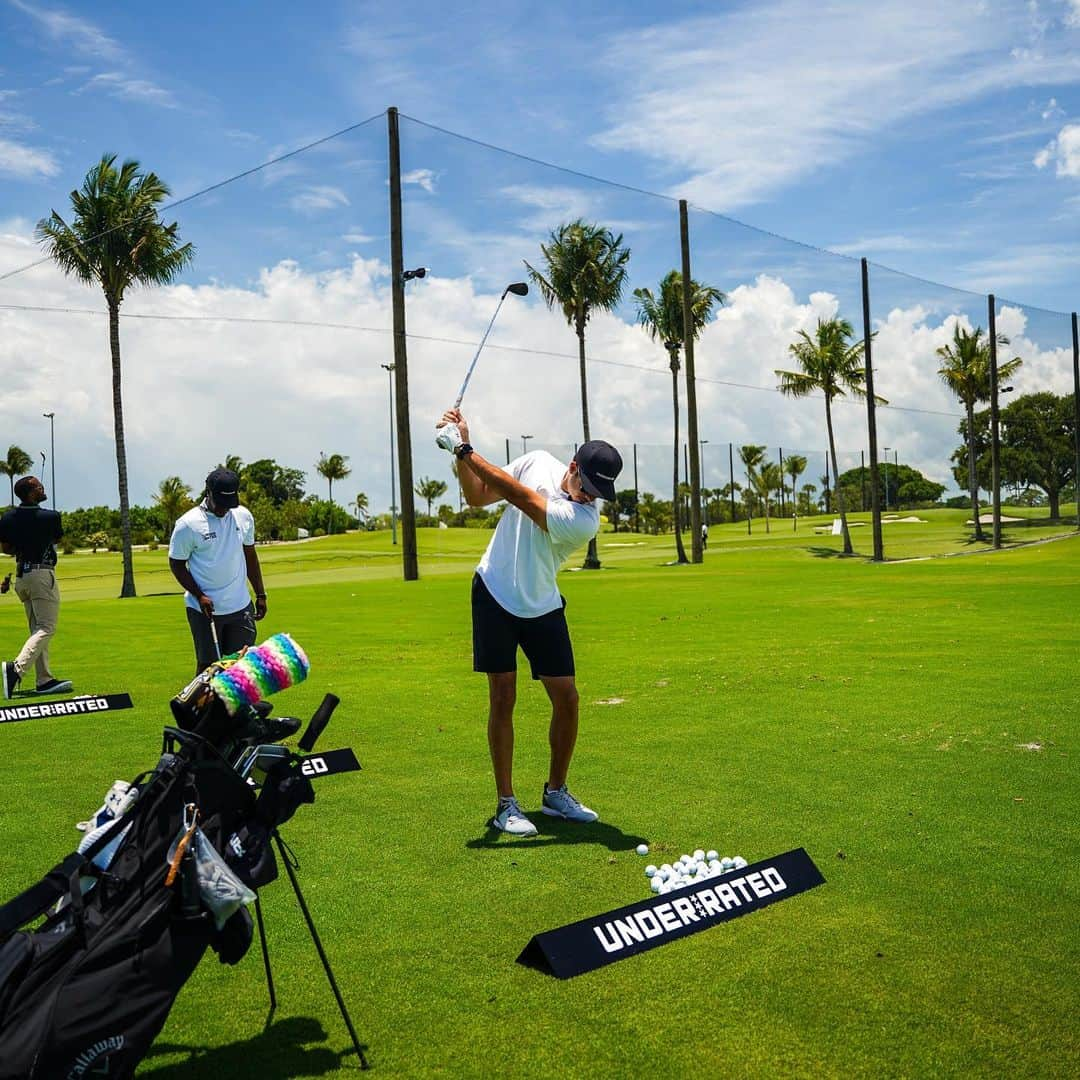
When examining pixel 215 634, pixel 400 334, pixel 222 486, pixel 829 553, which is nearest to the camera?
pixel 222 486

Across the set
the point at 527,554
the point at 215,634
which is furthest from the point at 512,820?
the point at 215,634

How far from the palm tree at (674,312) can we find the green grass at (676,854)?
36655 millimetres

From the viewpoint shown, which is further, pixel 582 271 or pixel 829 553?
pixel 829 553

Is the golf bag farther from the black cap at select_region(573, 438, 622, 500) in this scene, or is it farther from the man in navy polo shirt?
the man in navy polo shirt

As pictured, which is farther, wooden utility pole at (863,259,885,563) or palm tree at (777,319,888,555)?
palm tree at (777,319,888,555)

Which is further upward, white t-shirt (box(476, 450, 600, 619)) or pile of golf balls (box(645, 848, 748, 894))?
white t-shirt (box(476, 450, 600, 619))

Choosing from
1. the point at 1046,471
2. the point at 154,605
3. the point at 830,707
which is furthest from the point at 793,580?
the point at 1046,471

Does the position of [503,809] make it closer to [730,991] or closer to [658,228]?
[730,991]

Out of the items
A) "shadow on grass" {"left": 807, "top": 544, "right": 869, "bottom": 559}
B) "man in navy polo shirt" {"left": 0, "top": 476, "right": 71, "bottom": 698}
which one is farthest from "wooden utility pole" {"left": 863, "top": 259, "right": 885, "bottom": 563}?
"man in navy polo shirt" {"left": 0, "top": 476, "right": 71, "bottom": 698}

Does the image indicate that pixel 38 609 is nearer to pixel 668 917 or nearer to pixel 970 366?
pixel 668 917

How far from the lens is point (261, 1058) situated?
3.83 metres

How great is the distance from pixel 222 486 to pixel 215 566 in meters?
0.64

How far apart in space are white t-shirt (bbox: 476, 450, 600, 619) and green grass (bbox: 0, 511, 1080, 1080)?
4.32ft

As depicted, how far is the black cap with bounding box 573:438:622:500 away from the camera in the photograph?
18.8 feet
